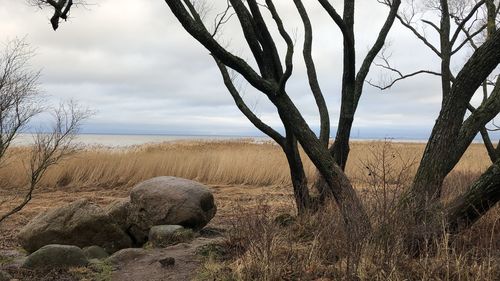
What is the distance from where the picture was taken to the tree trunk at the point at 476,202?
458 cm

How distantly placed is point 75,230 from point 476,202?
224 inches

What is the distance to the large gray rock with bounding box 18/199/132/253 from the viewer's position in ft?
24.5

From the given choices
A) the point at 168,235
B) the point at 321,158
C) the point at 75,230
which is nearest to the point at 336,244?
the point at 321,158

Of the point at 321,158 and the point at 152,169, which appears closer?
the point at 321,158

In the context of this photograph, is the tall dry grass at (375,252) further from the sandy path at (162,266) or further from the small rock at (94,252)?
the small rock at (94,252)

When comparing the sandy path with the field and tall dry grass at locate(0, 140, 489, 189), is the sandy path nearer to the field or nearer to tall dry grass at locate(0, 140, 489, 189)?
the field

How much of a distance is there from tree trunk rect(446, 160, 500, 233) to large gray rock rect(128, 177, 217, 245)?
427 cm

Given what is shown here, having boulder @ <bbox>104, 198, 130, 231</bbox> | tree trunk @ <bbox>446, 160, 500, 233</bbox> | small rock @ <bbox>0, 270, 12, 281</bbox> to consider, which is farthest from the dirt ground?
tree trunk @ <bbox>446, 160, 500, 233</bbox>

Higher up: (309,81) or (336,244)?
(309,81)

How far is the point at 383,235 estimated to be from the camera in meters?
4.24

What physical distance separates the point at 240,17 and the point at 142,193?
3465 mm

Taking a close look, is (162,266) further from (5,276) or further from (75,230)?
(75,230)

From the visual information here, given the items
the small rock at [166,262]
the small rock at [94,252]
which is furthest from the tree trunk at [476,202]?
the small rock at [94,252]

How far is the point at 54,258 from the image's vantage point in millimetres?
6324
